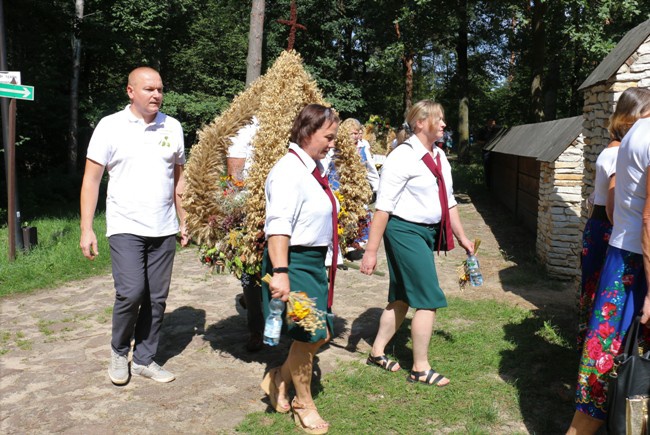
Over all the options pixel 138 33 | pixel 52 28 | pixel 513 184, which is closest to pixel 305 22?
pixel 138 33

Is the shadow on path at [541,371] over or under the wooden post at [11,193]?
under

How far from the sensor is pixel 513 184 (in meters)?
13.2

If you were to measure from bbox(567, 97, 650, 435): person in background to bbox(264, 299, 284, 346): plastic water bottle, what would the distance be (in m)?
1.61

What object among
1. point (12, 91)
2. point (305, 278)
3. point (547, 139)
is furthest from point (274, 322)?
point (547, 139)

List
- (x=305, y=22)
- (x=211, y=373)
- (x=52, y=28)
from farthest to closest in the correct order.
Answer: (x=305, y=22)
(x=52, y=28)
(x=211, y=373)

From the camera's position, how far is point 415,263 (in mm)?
4113

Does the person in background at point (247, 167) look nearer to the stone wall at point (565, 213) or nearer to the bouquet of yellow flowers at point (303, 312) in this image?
the bouquet of yellow flowers at point (303, 312)

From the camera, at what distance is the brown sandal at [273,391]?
3803mm

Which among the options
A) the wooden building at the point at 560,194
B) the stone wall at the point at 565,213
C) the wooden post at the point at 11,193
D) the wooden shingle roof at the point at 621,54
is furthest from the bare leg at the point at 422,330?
the wooden post at the point at 11,193

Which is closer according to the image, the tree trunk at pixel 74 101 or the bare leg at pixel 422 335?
the bare leg at pixel 422 335

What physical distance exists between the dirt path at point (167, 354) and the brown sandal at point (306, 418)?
35 cm

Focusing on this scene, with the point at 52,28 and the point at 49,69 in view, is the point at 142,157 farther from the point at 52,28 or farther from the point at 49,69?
the point at 49,69

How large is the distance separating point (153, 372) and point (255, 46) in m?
8.90

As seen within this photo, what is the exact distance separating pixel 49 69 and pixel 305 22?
1315cm
